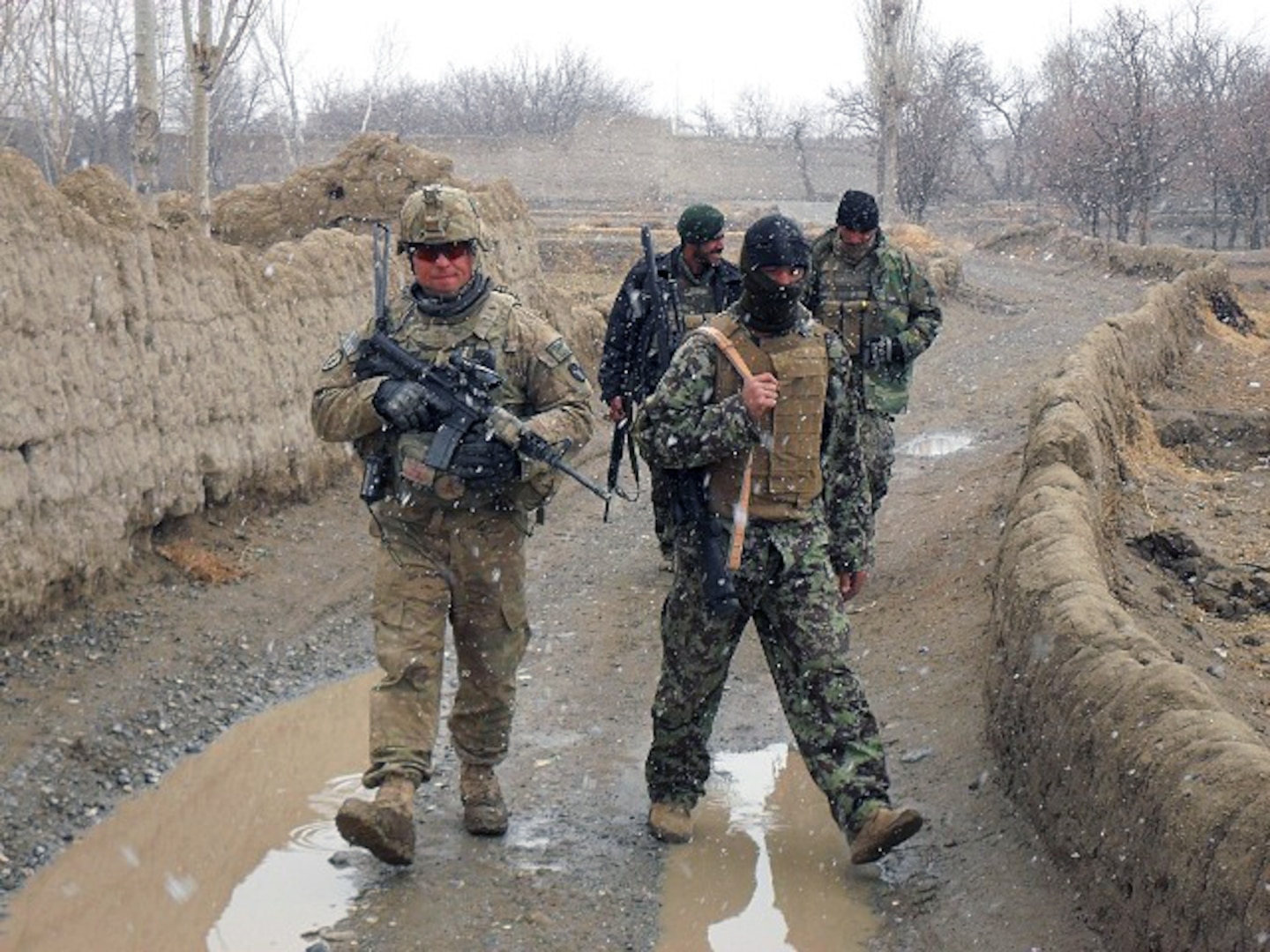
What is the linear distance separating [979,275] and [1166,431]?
26.5m

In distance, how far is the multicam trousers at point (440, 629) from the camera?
18.9 ft

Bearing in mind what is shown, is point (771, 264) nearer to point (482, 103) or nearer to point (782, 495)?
point (782, 495)

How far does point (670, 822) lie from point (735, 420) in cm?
140

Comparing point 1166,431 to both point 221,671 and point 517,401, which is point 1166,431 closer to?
point 221,671

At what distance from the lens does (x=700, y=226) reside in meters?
8.48

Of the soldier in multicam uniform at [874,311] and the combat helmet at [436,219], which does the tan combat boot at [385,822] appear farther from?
the soldier in multicam uniform at [874,311]

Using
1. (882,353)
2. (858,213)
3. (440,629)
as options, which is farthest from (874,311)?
(440,629)

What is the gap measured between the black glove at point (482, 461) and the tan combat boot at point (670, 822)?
47.9 inches

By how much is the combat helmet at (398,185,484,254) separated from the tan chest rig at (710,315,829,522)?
889 mm

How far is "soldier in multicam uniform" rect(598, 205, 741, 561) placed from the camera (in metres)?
8.53

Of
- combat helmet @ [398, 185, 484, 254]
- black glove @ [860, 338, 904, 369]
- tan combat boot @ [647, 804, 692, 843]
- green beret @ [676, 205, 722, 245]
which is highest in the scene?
combat helmet @ [398, 185, 484, 254]

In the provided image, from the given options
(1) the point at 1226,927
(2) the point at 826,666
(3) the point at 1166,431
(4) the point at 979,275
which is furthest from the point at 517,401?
(4) the point at 979,275

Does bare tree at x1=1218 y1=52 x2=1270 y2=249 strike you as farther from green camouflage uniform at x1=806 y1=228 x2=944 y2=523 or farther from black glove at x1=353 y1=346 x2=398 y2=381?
black glove at x1=353 y1=346 x2=398 y2=381

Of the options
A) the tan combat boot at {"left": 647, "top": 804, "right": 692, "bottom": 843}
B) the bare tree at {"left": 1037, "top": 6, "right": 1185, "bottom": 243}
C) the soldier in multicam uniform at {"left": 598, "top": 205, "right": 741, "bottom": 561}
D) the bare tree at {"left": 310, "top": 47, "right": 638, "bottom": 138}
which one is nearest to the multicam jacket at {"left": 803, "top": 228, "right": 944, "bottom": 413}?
the soldier in multicam uniform at {"left": 598, "top": 205, "right": 741, "bottom": 561}
